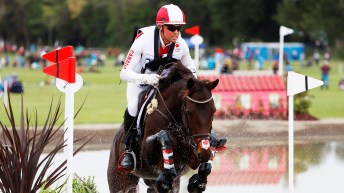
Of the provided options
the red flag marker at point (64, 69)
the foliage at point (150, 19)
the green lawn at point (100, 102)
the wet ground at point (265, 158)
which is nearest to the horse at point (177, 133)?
the red flag marker at point (64, 69)

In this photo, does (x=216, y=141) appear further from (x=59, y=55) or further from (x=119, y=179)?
(x=59, y=55)

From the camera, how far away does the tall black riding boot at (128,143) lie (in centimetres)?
960

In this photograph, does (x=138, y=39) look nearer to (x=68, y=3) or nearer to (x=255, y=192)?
(x=255, y=192)

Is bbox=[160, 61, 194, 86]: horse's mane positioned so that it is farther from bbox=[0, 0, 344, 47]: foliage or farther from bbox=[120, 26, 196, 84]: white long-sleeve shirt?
bbox=[0, 0, 344, 47]: foliage

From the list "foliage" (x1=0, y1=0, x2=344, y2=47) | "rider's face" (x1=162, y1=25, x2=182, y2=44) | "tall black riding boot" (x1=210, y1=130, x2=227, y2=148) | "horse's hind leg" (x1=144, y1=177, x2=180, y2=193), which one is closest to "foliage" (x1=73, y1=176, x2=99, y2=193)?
"horse's hind leg" (x1=144, y1=177, x2=180, y2=193)

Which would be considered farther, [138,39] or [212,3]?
[212,3]

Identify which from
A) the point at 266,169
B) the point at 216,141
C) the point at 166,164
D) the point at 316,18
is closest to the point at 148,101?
the point at 216,141

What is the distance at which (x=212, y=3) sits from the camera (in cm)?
10962

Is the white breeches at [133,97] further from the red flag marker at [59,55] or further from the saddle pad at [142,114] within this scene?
the red flag marker at [59,55]

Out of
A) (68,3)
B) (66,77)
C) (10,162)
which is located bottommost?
(68,3)

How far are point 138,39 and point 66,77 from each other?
3.11 feet

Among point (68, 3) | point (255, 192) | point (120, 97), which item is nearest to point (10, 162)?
point (255, 192)

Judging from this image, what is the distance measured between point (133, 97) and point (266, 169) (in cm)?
601

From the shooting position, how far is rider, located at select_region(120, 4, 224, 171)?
30.7 feet
